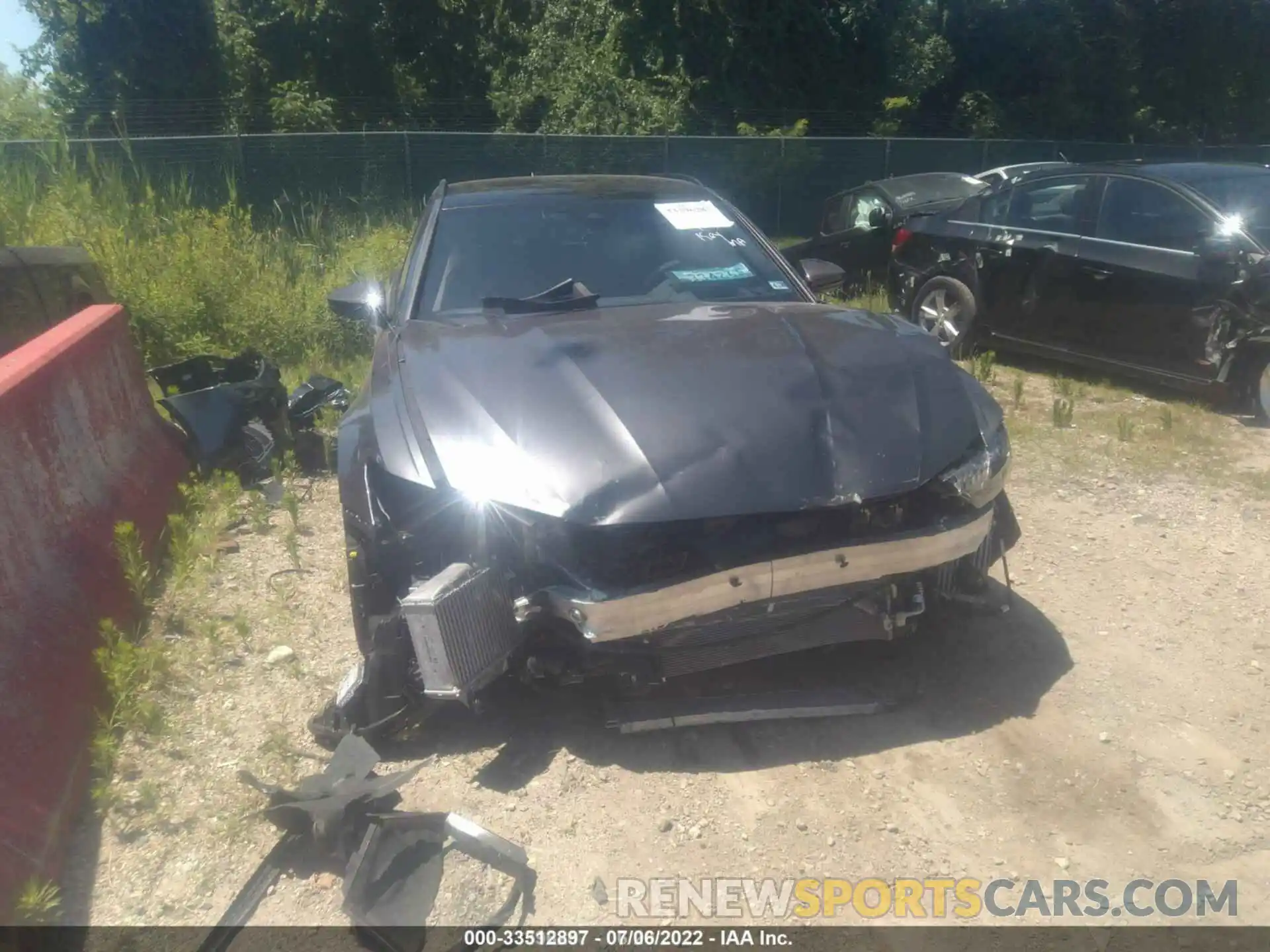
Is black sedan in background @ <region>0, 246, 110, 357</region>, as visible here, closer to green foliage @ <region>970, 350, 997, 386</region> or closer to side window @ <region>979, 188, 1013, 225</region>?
green foliage @ <region>970, 350, 997, 386</region>

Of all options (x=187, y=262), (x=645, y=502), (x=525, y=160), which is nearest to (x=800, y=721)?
(x=645, y=502)

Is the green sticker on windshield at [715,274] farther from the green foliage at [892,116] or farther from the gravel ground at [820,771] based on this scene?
the green foliage at [892,116]

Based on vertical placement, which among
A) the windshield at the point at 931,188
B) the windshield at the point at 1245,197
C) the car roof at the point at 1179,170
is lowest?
the windshield at the point at 931,188

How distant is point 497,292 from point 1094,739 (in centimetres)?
273

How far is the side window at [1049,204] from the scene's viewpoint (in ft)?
25.1

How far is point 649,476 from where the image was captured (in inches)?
119

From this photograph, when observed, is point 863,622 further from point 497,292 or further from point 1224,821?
point 497,292

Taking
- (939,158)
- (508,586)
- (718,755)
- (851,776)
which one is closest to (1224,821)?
(851,776)

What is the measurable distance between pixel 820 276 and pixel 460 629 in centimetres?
259

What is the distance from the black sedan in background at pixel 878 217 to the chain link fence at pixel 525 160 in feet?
17.7

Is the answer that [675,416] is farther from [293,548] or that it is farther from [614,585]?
[293,548]

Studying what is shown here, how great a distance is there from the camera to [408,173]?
15039mm

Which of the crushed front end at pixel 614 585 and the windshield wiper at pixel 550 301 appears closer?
the crushed front end at pixel 614 585

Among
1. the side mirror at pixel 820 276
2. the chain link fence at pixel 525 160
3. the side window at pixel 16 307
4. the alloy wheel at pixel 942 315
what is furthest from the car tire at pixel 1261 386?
the chain link fence at pixel 525 160
